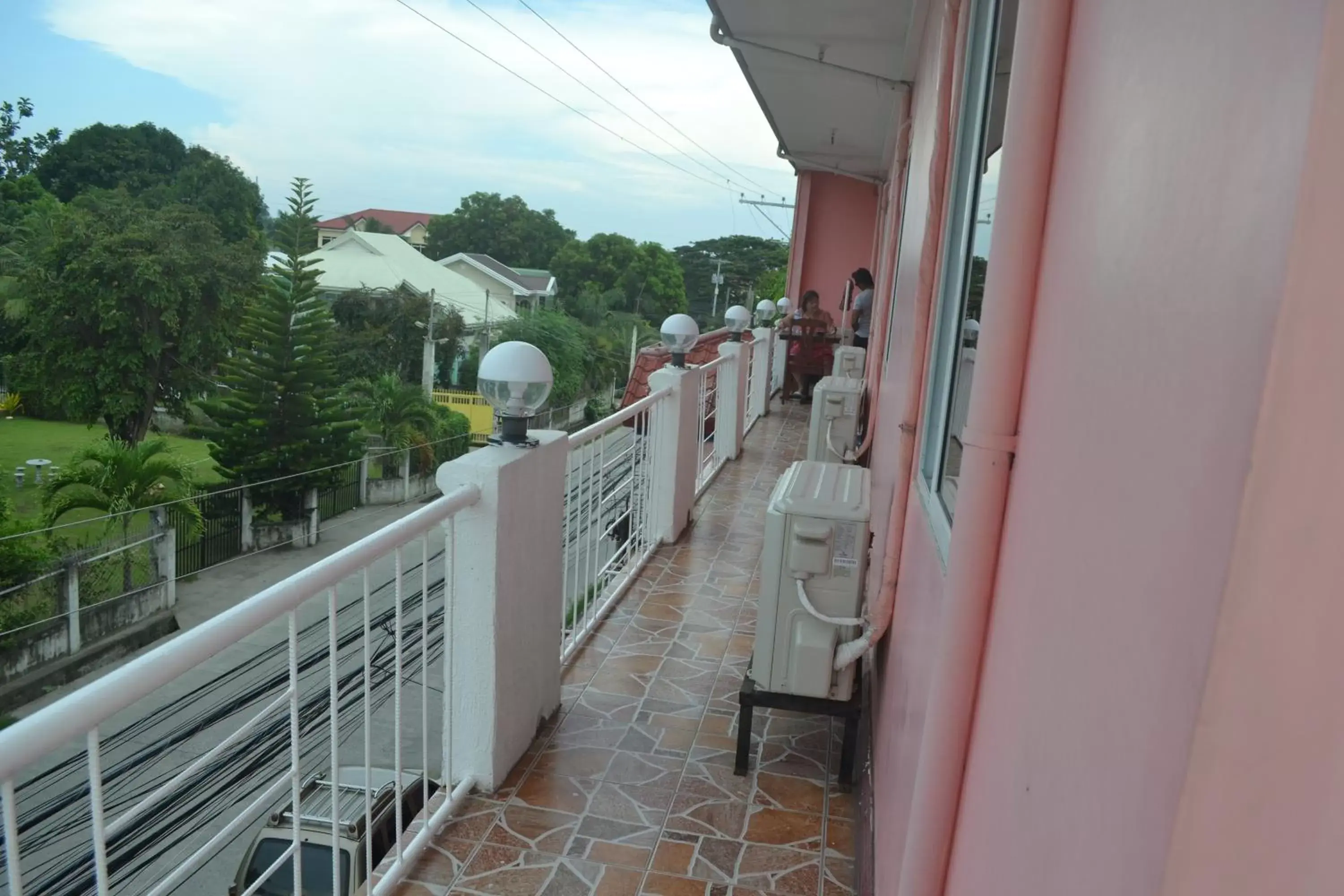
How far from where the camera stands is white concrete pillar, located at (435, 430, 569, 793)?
8.46 feet

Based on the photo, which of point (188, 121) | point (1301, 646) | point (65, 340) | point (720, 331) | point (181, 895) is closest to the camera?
point (1301, 646)

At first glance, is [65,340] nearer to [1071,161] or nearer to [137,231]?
[137,231]

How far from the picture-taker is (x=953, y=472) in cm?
216

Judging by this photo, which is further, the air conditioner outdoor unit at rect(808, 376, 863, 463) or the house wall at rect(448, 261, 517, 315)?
the house wall at rect(448, 261, 517, 315)

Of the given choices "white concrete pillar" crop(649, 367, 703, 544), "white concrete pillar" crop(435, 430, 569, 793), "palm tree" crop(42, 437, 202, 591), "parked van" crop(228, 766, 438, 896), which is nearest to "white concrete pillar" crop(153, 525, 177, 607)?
"palm tree" crop(42, 437, 202, 591)

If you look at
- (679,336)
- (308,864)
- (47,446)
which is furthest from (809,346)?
(47,446)

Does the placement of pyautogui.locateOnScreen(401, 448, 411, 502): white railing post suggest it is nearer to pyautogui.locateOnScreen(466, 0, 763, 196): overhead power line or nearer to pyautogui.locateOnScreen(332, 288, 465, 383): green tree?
pyautogui.locateOnScreen(332, 288, 465, 383): green tree

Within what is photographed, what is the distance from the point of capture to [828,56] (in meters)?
6.04

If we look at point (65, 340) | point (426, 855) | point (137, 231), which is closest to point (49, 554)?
point (65, 340)

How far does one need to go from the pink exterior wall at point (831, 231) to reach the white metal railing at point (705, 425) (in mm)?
6277

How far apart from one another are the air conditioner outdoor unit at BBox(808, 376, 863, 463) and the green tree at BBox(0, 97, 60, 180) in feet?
148

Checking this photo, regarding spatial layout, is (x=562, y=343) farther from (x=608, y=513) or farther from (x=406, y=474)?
(x=608, y=513)

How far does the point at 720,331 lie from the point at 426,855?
1061 centimetres

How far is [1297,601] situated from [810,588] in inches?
94.0
